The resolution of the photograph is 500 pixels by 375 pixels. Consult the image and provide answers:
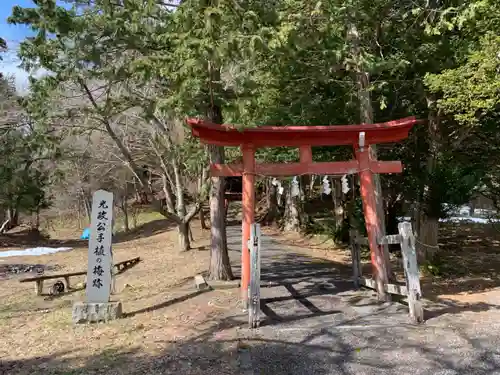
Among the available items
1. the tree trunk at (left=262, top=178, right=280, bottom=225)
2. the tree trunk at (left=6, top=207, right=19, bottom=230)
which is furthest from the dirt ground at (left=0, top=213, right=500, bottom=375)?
the tree trunk at (left=6, top=207, right=19, bottom=230)

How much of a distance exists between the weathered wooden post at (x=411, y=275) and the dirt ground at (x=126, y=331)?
2.75 metres

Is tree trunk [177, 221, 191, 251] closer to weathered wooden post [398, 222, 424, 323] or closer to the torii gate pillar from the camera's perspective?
the torii gate pillar

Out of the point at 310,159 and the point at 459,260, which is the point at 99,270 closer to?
the point at 310,159

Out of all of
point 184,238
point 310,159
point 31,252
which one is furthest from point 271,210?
point 310,159

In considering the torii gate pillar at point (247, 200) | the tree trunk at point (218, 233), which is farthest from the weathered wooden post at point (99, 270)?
the tree trunk at point (218, 233)

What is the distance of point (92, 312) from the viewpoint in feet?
21.4

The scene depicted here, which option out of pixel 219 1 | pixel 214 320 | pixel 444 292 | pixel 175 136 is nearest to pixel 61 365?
pixel 214 320

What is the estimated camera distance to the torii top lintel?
23.7 feet

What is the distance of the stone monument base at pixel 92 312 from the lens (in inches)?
255

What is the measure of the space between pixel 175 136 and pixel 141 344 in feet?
32.5

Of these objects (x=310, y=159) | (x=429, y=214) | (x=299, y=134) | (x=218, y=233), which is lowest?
(x=218, y=233)

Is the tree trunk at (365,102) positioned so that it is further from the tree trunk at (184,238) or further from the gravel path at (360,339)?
the tree trunk at (184,238)

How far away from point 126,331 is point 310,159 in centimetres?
413

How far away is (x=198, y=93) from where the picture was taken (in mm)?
6773
